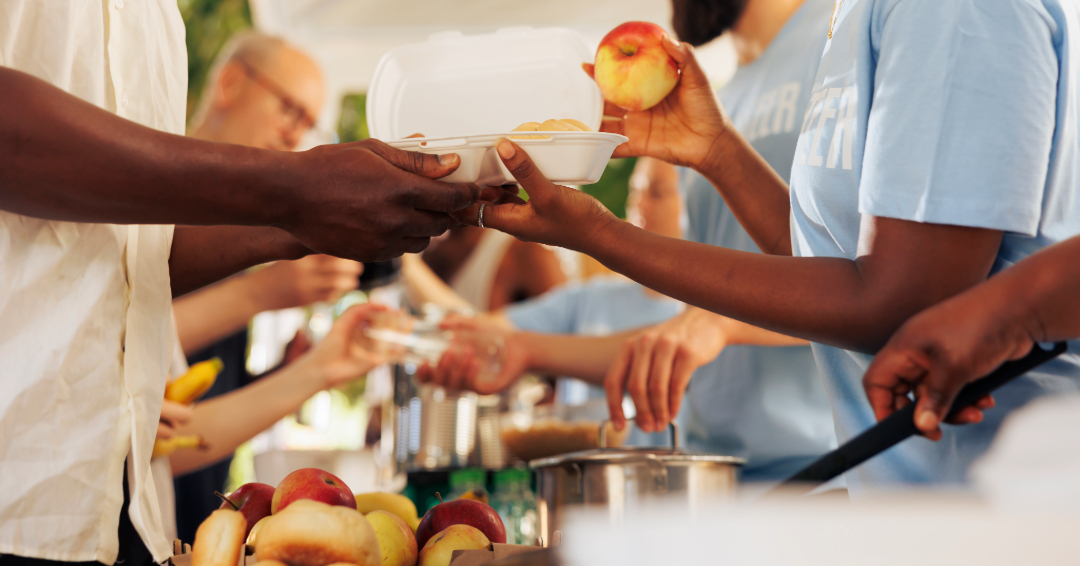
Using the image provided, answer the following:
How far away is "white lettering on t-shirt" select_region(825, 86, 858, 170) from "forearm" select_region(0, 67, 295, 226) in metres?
0.64

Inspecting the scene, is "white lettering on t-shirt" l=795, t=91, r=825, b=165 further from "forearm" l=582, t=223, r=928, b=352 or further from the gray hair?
the gray hair

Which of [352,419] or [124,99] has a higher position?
[124,99]

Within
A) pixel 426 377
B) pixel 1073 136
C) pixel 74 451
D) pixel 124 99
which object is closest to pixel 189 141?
pixel 124 99

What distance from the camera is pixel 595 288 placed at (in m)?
3.45

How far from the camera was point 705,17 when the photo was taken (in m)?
1.73

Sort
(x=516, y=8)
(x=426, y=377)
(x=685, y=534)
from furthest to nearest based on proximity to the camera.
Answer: (x=516, y=8) < (x=426, y=377) < (x=685, y=534)

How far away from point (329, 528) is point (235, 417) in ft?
4.21

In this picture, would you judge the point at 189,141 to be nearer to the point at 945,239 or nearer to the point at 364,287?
the point at 945,239

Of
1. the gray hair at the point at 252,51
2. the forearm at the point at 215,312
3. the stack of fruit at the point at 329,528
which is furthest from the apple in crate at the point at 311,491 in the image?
the gray hair at the point at 252,51

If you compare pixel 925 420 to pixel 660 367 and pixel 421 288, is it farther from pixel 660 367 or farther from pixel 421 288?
pixel 421 288

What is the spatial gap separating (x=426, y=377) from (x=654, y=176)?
1481mm

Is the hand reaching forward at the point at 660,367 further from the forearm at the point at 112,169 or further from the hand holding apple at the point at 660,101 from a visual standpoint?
the forearm at the point at 112,169

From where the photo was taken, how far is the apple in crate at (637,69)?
125 centimetres

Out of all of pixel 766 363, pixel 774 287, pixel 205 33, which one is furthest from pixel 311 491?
pixel 205 33
